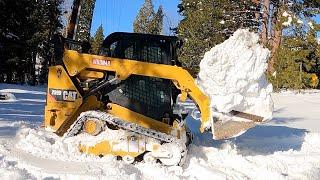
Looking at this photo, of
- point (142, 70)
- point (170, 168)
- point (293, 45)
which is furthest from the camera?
point (293, 45)

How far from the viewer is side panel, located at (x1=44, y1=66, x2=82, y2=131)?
811cm

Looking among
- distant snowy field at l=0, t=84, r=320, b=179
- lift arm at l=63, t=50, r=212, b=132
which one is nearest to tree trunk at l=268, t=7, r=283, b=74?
distant snowy field at l=0, t=84, r=320, b=179

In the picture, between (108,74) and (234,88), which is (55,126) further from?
(234,88)

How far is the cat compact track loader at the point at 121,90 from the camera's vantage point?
25.4 feet

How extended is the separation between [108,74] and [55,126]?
119 centimetres

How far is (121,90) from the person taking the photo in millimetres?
8180

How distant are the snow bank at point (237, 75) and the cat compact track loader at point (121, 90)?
0.18m

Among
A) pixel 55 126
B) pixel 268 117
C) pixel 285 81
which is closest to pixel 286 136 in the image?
pixel 268 117

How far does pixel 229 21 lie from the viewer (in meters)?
35.2

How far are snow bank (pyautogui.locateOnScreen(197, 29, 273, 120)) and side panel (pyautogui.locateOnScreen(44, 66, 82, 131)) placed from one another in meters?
2.07

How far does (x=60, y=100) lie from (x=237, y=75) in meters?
2.86

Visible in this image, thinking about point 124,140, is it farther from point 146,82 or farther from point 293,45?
point 293,45

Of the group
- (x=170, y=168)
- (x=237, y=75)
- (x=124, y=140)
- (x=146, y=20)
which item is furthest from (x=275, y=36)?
(x=146, y=20)

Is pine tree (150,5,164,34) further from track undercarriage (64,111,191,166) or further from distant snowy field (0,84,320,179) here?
track undercarriage (64,111,191,166)
